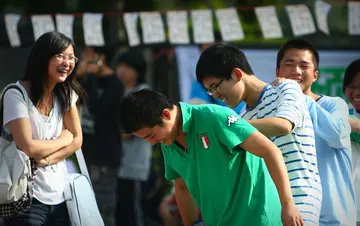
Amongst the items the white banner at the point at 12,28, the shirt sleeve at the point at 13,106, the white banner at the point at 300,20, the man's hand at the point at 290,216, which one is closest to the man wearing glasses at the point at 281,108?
the man's hand at the point at 290,216

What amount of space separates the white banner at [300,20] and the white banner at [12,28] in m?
2.75

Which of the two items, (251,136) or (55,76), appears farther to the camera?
(55,76)

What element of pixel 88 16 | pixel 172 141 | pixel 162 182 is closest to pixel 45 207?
pixel 172 141

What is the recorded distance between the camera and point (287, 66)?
16.6 feet

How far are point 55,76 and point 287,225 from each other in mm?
1889

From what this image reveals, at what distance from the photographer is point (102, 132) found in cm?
834

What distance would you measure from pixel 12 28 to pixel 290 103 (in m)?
4.62

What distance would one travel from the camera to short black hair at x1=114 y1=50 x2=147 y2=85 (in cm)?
886

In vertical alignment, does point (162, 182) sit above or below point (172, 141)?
below

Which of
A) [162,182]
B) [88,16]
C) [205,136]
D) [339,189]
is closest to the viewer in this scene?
[205,136]

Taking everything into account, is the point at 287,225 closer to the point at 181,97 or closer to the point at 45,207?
the point at 45,207

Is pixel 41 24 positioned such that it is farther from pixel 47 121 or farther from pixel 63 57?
pixel 47 121

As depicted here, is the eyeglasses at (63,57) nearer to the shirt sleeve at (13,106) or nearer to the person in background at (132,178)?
the shirt sleeve at (13,106)

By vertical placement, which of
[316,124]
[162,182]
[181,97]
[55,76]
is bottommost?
[162,182]
